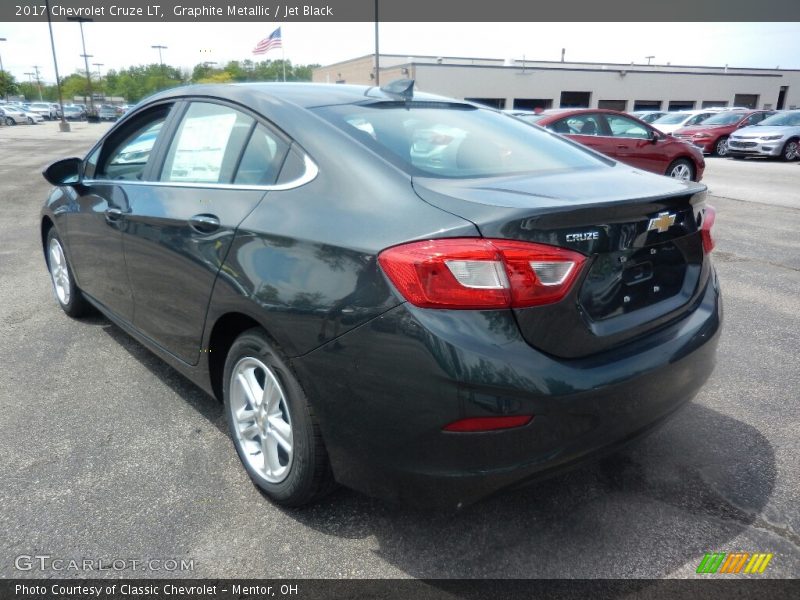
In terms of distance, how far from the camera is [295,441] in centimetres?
230

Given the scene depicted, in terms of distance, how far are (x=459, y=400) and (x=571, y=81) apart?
5329 cm

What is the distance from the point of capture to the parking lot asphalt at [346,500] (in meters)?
2.27

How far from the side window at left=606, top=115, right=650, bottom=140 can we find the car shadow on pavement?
32.5ft

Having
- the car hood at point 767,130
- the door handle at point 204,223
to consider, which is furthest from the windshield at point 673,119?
the door handle at point 204,223

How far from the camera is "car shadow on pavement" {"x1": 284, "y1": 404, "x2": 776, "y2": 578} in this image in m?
2.24

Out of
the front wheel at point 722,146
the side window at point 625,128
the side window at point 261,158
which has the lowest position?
the front wheel at point 722,146

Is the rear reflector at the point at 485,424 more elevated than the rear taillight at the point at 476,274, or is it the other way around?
the rear taillight at the point at 476,274

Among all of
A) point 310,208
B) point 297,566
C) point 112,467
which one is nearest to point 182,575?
point 297,566

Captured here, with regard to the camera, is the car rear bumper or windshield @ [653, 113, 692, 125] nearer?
the car rear bumper

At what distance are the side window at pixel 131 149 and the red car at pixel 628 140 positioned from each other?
8809mm

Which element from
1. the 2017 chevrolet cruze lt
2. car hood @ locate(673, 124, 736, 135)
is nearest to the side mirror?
the 2017 chevrolet cruze lt

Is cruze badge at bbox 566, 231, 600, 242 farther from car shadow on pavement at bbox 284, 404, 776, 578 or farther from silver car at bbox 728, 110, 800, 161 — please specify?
silver car at bbox 728, 110, 800, 161

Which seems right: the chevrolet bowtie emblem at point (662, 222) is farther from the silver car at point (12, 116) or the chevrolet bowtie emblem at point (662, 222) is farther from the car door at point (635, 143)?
the silver car at point (12, 116)

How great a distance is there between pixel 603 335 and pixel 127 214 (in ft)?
8.05
